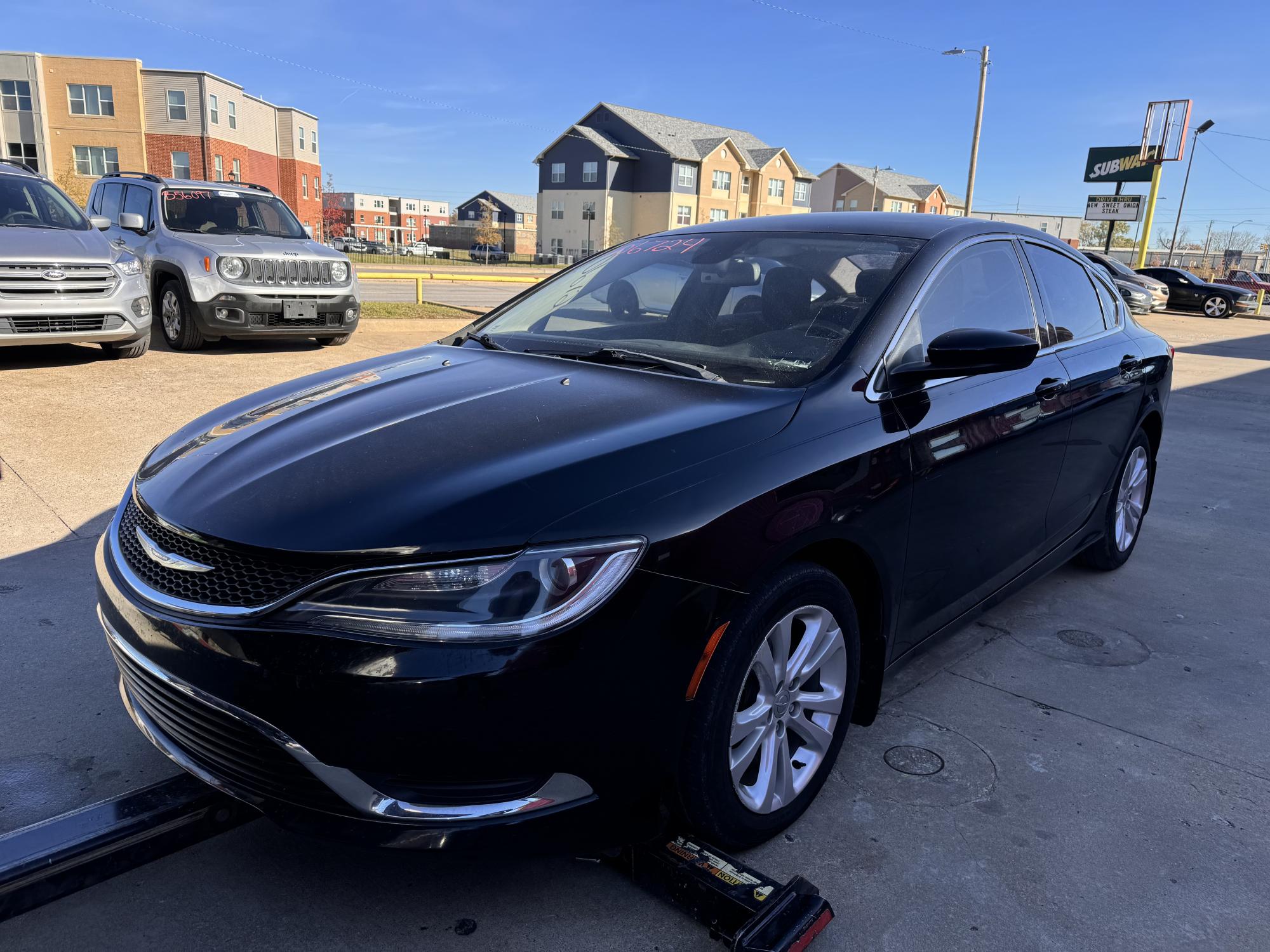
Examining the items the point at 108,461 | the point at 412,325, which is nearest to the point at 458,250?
the point at 412,325

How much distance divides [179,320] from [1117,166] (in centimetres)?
4200

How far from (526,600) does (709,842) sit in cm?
90

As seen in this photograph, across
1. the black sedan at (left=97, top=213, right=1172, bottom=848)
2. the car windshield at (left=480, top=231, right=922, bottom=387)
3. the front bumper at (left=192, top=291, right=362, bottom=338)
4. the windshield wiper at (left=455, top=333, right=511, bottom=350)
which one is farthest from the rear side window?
the front bumper at (left=192, top=291, right=362, bottom=338)

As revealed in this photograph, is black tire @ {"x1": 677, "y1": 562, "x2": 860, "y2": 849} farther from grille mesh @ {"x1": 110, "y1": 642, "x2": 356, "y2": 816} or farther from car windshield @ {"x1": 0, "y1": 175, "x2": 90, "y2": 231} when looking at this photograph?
car windshield @ {"x1": 0, "y1": 175, "x2": 90, "y2": 231}

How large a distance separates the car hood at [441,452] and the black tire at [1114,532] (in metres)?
2.75

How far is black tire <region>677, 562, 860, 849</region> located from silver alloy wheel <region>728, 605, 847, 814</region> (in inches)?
1.1

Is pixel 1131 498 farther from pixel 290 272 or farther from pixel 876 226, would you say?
pixel 290 272

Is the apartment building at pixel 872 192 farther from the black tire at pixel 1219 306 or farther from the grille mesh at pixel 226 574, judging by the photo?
the grille mesh at pixel 226 574

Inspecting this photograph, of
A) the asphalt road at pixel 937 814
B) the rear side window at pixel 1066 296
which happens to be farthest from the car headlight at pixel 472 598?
the rear side window at pixel 1066 296

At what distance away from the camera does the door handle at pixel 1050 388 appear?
3.47 meters

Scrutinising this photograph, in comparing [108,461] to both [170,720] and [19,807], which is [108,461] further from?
[170,720]

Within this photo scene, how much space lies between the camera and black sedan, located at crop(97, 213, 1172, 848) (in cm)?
185

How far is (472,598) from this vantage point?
1842mm

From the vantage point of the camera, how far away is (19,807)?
250 centimetres
